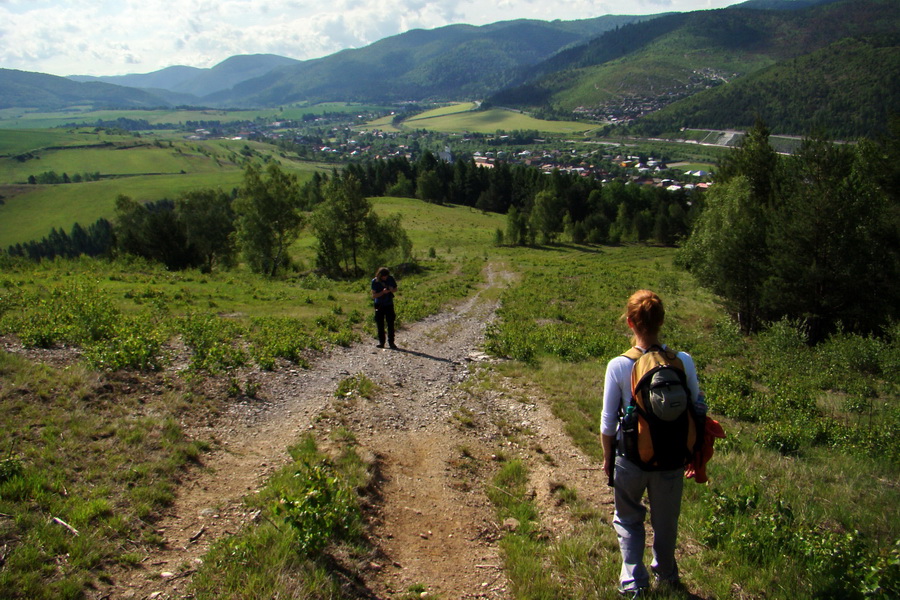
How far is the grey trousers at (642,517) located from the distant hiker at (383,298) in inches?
442

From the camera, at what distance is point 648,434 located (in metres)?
4.19

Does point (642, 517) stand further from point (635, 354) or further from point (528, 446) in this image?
point (528, 446)

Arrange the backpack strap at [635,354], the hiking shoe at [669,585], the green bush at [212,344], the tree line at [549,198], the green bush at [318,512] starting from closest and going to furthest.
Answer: the backpack strap at [635,354] → the hiking shoe at [669,585] → the green bush at [318,512] → the green bush at [212,344] → the tree line at [549,198]

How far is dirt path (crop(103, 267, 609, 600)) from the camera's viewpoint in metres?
5.34

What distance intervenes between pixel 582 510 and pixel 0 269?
3297 centimetres

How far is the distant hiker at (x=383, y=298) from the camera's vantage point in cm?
1525

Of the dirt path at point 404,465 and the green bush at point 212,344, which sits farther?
the green bush at point 212,344

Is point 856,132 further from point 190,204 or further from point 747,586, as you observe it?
point 747,586

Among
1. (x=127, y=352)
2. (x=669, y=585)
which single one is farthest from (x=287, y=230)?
(x=669, y=585)

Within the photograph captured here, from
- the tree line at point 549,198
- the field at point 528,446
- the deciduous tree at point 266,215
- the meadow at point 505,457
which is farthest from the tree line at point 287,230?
the tree line at point 549,198

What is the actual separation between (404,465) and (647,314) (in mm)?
5337

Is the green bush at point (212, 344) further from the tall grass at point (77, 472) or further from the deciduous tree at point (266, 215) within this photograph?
the deciduous tree at point (266, 215)

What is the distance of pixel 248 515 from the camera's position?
6.02m

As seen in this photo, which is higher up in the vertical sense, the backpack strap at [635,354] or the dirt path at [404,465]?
the backpack strap at [635,354]
